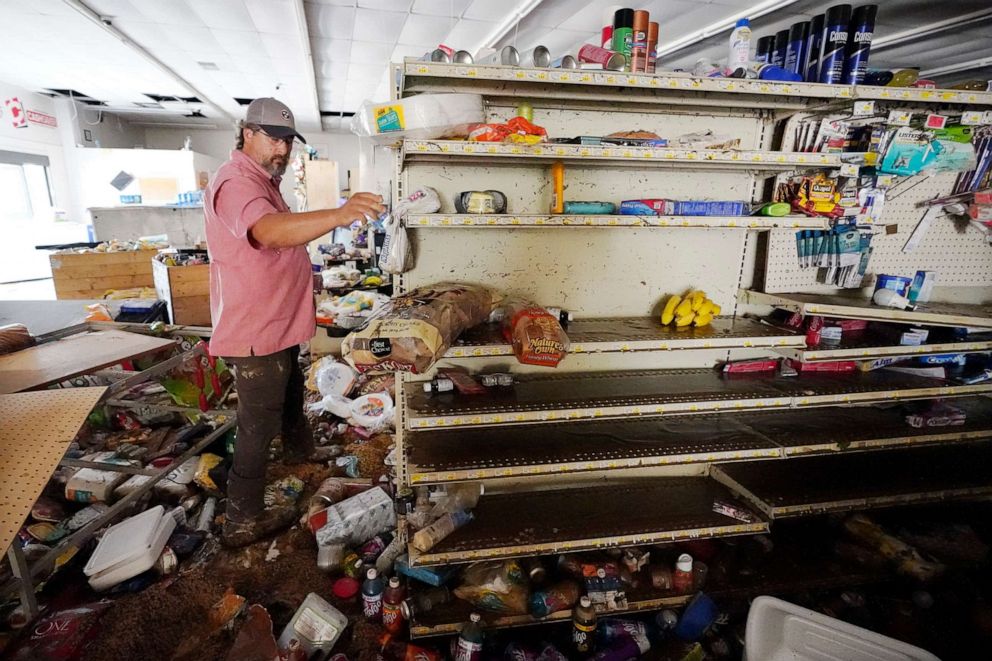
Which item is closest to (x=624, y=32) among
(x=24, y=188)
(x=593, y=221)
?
(x=593, y=221)

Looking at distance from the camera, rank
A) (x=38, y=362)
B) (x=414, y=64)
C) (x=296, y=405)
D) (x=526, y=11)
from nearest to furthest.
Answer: (x=414, y=64)
(x=38, y=362)
(x=296, y=405)
(x=526, y=11)

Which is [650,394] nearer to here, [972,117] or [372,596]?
[372,596]

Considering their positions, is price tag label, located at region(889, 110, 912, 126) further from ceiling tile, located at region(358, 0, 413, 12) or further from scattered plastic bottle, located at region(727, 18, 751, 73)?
ceiling tile, located at region(358, 0, 413, 12)

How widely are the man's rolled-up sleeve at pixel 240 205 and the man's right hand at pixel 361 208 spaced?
0.40 m

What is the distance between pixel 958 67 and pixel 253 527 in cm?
855

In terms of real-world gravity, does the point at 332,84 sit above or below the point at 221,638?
above

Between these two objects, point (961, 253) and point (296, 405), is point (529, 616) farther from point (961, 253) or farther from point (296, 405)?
point (961, 253)

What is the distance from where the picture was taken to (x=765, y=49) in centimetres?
241

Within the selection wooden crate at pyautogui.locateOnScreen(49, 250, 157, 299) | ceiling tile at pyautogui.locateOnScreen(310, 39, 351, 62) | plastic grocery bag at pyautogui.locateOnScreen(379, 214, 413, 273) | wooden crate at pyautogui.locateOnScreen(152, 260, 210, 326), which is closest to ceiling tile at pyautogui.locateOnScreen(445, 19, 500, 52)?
ceiling tile at pyautogui.locateOnScreen(310, 39, 351, 62)

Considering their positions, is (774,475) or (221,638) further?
(774,475)

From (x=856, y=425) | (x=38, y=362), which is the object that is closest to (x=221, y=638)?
(x=38, y=362)

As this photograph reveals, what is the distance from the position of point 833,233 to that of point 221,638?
3.42 meters

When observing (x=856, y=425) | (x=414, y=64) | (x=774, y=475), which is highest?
(x=414, y=64)

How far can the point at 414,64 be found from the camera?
1789 mm
